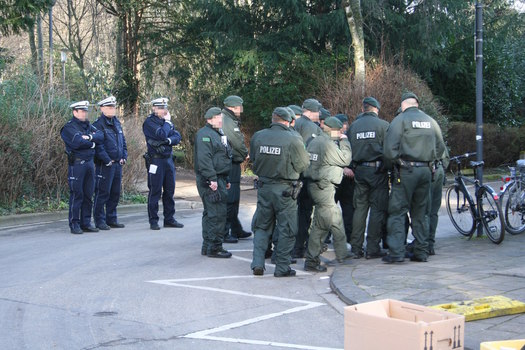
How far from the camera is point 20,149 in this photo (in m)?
14.0

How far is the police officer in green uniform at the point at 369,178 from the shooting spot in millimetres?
9898

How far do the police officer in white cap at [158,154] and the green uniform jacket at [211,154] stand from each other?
212cm

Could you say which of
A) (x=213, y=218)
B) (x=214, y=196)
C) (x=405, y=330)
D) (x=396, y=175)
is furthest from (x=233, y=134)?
(x=405, y=330)

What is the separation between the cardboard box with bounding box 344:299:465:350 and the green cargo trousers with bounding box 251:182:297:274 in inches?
167

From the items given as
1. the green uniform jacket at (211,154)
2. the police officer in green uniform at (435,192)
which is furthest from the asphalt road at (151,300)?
the police officer in green uniform at (435,192)

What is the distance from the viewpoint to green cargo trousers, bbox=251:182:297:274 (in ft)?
29.3

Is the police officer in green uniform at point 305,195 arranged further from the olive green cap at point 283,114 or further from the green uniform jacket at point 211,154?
the olive green cap at point 283,114

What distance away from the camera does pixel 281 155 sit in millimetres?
8867

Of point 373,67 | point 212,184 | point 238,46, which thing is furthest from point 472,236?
point 238,46

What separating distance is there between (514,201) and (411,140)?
2.81 meters

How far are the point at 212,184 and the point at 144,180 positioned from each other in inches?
317

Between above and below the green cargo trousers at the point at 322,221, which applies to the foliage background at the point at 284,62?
above

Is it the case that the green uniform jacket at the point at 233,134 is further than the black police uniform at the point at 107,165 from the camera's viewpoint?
No

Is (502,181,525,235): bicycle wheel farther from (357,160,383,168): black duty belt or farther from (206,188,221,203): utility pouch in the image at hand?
(206,188,221,203): utility pouch
